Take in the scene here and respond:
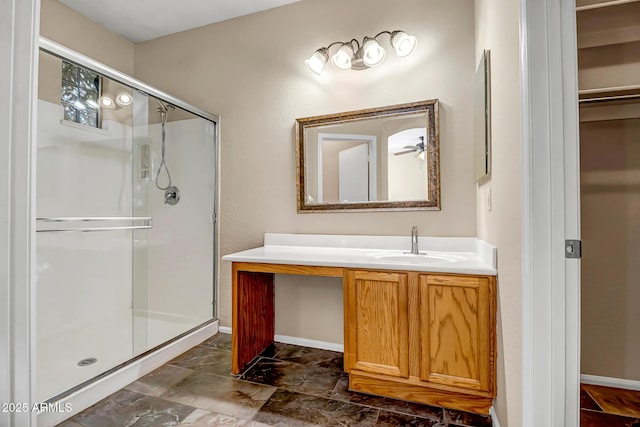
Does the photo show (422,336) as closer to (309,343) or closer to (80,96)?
(309,343)

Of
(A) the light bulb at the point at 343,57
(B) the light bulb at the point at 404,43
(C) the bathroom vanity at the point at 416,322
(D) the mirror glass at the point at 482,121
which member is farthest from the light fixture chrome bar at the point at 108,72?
(D) the mirror glass at the point at 482,121

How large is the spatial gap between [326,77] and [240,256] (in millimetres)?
1497

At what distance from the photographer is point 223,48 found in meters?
2.73

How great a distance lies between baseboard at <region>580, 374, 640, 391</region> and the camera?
1766mm

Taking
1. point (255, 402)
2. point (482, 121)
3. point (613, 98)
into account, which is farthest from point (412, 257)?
point (613, 98)

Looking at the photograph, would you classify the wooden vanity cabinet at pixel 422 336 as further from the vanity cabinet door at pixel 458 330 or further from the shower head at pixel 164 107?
the shower head at pixel 164 107

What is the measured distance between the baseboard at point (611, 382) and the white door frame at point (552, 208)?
1149 mm

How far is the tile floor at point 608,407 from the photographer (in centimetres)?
154

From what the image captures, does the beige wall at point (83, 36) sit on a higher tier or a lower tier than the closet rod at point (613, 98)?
higher

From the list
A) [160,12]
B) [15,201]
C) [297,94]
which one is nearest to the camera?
[15,201]

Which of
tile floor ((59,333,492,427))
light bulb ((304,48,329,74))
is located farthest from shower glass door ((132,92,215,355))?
light bulb ((304,48,329,74))

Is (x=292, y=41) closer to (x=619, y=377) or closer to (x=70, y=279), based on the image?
(x=70, y=279)

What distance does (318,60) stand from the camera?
2348 millimetres

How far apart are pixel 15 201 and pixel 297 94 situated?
6.50 feet
